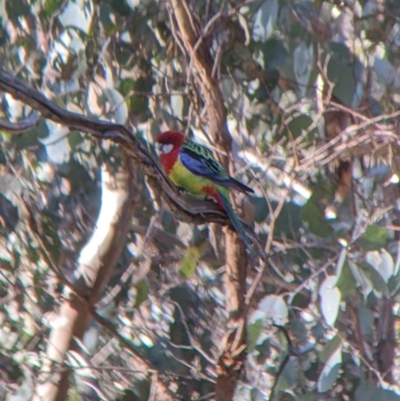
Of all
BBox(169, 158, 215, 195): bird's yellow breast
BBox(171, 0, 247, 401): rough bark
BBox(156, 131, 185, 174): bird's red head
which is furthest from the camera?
BBox(156, 131, 185, 174): bird's red head

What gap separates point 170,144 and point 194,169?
21 centimetres

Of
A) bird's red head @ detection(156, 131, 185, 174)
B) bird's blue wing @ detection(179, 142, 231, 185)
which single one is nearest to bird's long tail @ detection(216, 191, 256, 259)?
bird's blue wing @ detection(179, 142, 231, 185)

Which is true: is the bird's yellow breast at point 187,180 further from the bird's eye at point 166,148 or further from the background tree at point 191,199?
the background tree at point 191,199

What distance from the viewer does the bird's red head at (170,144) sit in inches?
156

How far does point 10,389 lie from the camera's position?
15.4 feet

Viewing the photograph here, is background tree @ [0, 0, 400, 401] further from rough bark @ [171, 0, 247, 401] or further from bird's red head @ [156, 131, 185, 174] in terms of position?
bird's red head @ [156, 131, 185, 174]

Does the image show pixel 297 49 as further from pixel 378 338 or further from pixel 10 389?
pixel 10 389

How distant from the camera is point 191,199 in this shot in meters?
3.45

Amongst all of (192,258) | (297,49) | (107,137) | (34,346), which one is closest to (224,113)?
(297,49)

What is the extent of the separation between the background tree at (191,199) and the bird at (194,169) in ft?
0.39

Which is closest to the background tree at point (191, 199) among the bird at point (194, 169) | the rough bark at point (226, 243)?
the rough bark at point (226, 243)

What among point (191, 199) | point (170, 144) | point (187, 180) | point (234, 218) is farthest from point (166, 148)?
point (234, 218)

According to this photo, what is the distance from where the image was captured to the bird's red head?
3.95m

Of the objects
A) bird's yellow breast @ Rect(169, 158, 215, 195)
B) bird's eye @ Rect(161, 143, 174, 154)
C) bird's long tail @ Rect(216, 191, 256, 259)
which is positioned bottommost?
bird's long tail @ Rect(216, 191, 256, 259)
